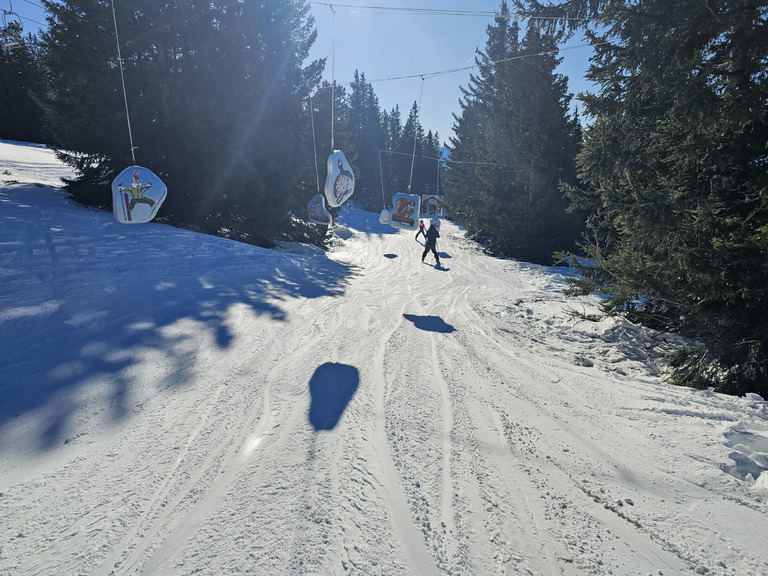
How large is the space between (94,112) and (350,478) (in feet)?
49.7

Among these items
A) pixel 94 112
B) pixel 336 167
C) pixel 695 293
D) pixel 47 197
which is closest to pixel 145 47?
pixel 94 112

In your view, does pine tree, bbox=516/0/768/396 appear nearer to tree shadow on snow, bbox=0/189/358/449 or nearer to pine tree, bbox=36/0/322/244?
tree shadow on snow, bbox=0/189/358/449

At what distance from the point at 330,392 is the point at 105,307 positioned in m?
4.02

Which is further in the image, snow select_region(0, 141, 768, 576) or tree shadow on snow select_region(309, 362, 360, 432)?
tree shadow on snow select_region(309, 362, 360, 432)

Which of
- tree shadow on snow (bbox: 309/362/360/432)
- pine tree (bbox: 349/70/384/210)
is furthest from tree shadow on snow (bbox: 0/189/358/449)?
pine tree (bbox: 349/70/384/210)

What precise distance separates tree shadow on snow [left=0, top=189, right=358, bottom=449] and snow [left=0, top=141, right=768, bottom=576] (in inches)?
1.5

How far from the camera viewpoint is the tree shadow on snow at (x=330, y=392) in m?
3.31

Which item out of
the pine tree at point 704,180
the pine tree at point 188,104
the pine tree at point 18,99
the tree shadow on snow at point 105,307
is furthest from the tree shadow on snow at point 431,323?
the pine tree at point 18,99

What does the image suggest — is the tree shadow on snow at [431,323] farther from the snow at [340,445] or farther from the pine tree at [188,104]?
the pine tree at [188,104]

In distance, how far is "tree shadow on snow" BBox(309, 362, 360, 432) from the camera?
3.31 m

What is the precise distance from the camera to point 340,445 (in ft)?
9.64

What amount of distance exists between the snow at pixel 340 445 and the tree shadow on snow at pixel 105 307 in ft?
0.12

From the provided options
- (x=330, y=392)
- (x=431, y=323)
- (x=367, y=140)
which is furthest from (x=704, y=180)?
(x=367, y=140)

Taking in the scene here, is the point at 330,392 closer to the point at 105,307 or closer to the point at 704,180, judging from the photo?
the point at 105,307
